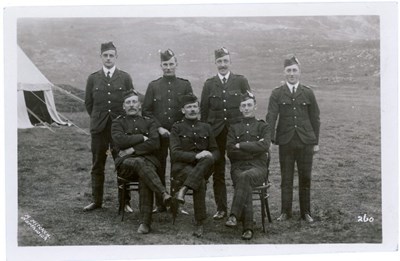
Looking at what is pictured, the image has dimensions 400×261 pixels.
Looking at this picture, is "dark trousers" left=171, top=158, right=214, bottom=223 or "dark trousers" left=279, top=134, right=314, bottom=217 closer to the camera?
"dark trousers" left=171, top=158, right=214, bottom=223

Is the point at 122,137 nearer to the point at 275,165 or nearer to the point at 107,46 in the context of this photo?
the point at 107,46

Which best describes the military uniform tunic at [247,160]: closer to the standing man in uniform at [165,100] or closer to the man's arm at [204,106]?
the man's arm at [204,106]

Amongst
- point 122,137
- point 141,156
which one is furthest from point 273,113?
point 122,137

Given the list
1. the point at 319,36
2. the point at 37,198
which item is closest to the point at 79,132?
the point at 37,198

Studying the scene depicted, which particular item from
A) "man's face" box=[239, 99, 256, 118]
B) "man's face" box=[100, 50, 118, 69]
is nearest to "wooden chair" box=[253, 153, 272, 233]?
"man's face" box=[239, 99, 256, 118]

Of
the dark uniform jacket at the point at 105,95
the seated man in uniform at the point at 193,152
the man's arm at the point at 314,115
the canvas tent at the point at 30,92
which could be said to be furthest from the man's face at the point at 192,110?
the canvas tent at the point at 30,92

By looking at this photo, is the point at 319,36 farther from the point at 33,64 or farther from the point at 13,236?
the point at 13,236

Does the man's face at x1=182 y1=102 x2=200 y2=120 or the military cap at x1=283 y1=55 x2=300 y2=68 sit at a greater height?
the military cap at x1=283 y1=55 x2=300 y2=68

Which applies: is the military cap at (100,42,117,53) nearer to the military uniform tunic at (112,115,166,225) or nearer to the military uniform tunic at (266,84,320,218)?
the military uniform tunic at (112,115,166,225)

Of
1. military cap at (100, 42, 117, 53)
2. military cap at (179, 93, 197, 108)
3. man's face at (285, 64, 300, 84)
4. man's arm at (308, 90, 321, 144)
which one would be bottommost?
man's arm at (308, 90, 321, 144)

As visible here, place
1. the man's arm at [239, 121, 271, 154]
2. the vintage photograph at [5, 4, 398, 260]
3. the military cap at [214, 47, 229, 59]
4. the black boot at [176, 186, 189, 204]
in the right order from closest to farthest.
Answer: the black boot at [176, 186, 189, 204] < the man's arm at [239, 121, 271, 154] < the vintage photograph at [5, 4, 398, 260] < the military cap at [214, 47, 229, 59]
